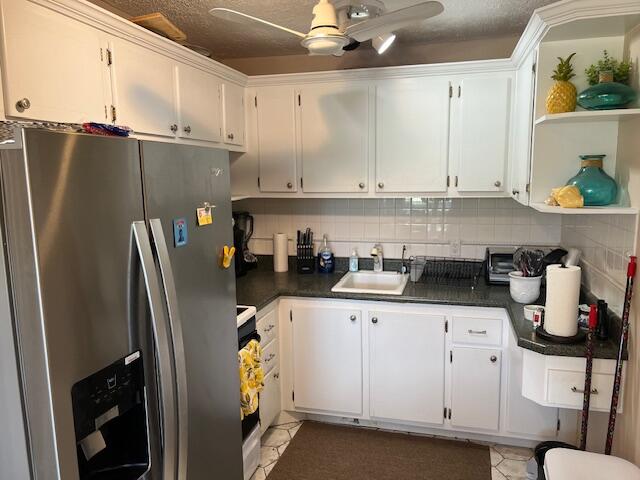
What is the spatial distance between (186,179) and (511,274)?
188 cm

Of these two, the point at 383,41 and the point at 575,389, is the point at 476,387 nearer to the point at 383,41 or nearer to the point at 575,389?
the point at 575,389

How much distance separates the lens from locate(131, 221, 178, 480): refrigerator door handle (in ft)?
4.09

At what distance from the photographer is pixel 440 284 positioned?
292 cm

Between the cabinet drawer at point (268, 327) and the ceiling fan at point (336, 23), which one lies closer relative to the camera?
the ceiling fan at point (336, 23)

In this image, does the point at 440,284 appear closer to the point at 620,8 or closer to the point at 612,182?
the point at 612,182

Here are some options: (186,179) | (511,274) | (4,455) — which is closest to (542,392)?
(511,274)

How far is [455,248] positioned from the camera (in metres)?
3.12

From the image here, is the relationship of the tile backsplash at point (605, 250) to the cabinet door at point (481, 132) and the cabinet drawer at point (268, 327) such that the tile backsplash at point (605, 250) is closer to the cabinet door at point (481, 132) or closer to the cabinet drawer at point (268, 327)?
the cabinet door at point (481, 132)

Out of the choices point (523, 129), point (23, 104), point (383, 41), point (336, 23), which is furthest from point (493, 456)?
point (23, 104)

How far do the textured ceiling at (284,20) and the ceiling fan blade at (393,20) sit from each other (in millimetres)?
606

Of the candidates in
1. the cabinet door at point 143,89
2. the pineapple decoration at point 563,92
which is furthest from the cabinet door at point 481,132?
the cabinet door at point 143,89

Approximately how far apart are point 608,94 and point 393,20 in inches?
36.3

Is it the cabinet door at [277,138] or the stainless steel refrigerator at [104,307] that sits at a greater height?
the cabinet door at [277,138]

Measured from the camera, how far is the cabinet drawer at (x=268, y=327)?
2.59m
